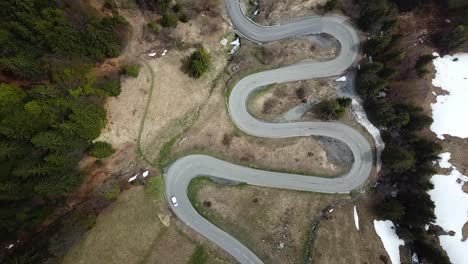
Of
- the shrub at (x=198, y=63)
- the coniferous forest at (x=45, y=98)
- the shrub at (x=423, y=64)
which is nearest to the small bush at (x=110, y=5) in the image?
the coniferous forest at (x=45, y=98)

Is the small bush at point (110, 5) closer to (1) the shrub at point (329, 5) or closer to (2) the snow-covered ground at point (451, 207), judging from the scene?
(1) the shrub at point (329, 5)

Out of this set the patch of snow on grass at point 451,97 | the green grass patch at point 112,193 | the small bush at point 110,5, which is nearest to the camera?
the green grass patch at point 112,193

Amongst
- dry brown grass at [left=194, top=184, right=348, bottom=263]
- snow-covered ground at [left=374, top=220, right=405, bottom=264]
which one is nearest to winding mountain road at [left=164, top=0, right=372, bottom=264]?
dry brown grass at [left=194, top=184, right=348, bottom=263]

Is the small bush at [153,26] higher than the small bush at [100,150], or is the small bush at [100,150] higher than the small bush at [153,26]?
the small bush at [153,26]

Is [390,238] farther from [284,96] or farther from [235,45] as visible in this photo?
[235,45]

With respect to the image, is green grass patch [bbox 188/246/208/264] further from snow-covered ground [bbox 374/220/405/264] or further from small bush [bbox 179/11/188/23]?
small bush [bbox 179/11/188/23]

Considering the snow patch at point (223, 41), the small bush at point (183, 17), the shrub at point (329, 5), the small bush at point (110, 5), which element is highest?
the small bush at point (110, 5)

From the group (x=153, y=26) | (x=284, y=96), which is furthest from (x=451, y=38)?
(x=153, y=26)
